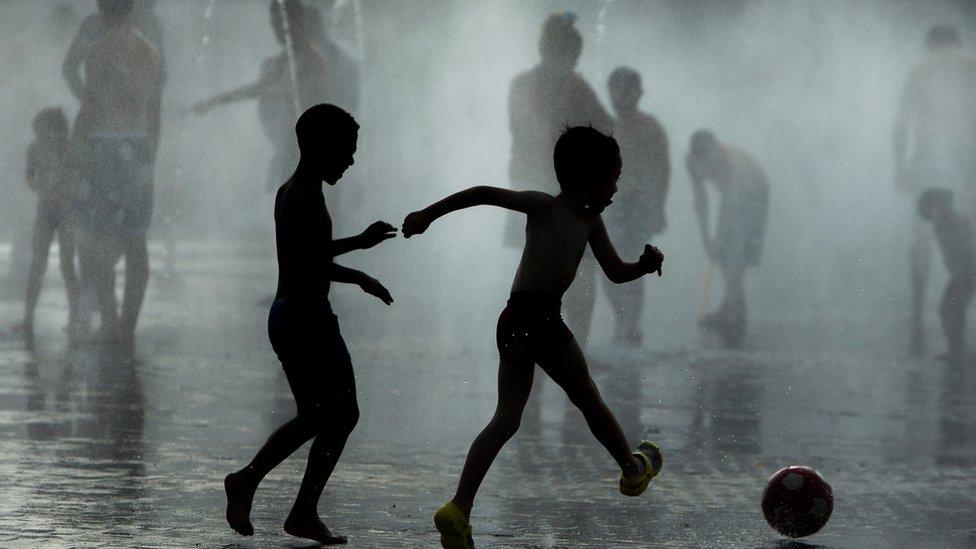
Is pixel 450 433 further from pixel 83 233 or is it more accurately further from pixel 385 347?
pixel 83 233

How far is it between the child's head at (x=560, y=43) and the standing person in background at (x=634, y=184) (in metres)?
0.36

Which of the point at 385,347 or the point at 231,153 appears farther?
the point at 231,153

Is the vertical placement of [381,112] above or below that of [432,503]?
above

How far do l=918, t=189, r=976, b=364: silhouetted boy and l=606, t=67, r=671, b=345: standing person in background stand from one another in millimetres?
2394

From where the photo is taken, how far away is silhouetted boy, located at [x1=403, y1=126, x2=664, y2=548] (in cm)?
A: 526

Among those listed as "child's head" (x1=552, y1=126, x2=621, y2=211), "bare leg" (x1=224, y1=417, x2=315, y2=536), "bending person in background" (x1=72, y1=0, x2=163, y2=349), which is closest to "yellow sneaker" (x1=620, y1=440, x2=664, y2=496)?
"child's head" (x1=552, y1=126, x2=621, y2=211)

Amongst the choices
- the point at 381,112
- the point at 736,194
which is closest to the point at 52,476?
the point at 736,194

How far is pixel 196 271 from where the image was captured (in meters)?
20.5

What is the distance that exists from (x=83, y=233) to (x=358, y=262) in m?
9.04

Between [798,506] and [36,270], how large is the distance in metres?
7.91

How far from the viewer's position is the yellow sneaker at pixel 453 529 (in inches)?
198

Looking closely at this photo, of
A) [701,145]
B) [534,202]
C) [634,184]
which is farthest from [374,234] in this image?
[701,145]

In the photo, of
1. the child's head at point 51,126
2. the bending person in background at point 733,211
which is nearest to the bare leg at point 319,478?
the child's head at point 51,126

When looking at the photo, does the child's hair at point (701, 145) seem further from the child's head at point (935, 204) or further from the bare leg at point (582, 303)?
the bare leg at point (582, 303)
